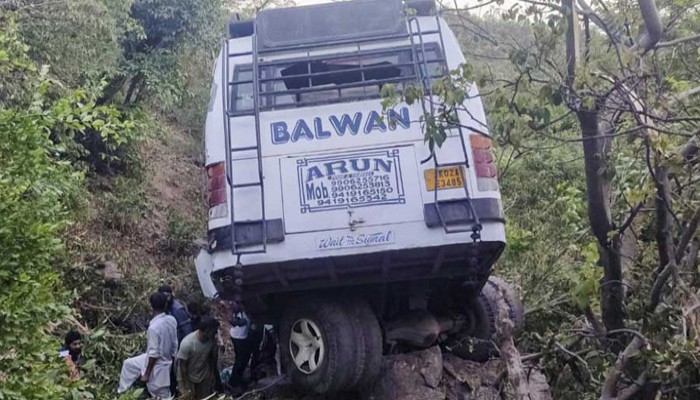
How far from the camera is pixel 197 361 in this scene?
6.63 m

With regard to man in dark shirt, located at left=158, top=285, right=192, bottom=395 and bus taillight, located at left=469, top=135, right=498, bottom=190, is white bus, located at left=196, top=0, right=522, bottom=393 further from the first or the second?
man in dark shirt, located at left=158, top=285, right=192, bottom=395

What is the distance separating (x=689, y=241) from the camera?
4590mm

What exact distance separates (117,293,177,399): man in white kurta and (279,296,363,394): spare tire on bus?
116cm

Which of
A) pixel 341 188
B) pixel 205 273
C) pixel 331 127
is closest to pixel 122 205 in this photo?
pixel 205 273

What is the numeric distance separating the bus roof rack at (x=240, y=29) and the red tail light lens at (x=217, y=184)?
1.41m

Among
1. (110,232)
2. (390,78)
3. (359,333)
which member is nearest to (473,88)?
(390,78)

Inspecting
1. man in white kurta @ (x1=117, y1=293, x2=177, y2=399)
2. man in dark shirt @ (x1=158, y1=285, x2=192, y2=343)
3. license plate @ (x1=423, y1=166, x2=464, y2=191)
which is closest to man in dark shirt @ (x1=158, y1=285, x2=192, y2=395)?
man in dark shirt @ (x1=158, y1=285, x2=192, y2=343)

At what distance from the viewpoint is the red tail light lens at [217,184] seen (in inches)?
224

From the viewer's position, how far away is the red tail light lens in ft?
18.7

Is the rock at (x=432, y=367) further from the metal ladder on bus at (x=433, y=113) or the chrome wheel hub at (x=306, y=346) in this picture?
the metal ladder on bus at (x=433, y=113)

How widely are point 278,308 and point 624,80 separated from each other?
3123 millimetres

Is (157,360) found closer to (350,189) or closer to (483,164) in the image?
(350,189)

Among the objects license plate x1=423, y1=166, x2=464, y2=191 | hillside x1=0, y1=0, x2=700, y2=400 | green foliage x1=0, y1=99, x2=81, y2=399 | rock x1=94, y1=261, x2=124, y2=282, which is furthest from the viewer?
rock x1=94, y1=261, x2=124, y2=282

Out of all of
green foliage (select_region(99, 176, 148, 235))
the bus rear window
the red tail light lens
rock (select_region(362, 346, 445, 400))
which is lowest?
rock (select_region(362, 346, 445, 400))
